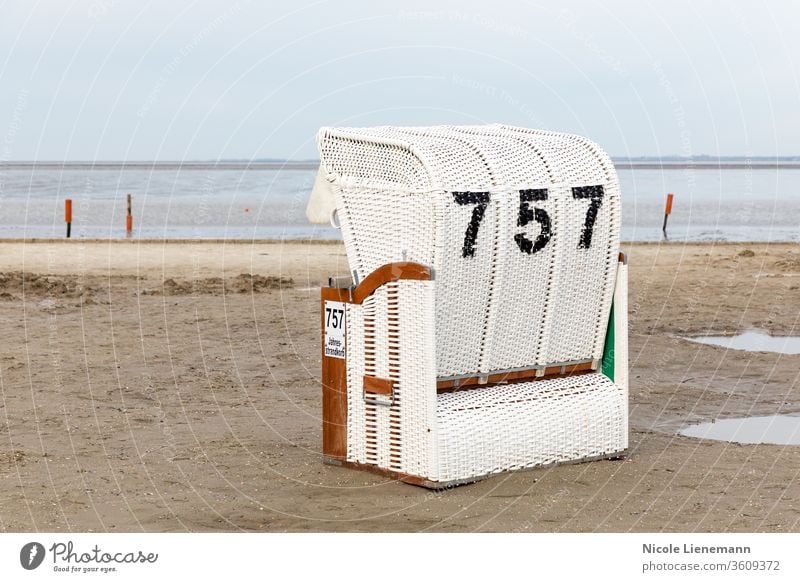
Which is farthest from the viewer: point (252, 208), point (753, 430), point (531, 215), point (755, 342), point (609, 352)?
point (252, 208)

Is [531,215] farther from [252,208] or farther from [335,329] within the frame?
[252,208]

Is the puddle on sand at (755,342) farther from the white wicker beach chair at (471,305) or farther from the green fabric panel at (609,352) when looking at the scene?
the white wicker beach chair at (471,305)

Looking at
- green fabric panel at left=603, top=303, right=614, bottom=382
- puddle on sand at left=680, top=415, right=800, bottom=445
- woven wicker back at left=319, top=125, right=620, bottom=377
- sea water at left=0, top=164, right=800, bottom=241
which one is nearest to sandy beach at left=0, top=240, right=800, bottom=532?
puddle on sand at left=680, top=415, right=800, bottom=445

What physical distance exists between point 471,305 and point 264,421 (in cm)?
301

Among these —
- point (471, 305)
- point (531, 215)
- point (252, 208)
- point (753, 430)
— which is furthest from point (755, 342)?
point (252, 208)

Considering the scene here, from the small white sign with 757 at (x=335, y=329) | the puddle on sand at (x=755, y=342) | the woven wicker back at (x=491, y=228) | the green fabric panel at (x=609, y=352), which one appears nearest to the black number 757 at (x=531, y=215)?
the woven wicker back at (x=491, y=228)

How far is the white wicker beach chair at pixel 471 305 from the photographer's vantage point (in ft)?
27.6

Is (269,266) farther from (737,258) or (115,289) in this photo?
(737,258)

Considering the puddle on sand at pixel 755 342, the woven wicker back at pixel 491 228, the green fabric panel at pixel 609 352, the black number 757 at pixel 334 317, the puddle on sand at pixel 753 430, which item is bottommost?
the puddle on sand at pixel 753 430

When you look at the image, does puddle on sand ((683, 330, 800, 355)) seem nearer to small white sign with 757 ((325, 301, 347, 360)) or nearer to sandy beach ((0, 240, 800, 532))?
sandy beach ((0, 240, 800, 532))

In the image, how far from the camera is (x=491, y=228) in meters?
8.58

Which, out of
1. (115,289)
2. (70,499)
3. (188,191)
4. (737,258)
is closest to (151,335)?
(115,289)

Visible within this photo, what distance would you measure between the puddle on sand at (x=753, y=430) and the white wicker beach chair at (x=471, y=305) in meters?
1.49

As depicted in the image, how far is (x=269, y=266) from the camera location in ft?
75.5
